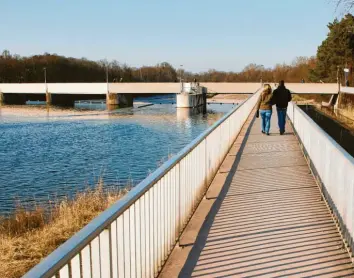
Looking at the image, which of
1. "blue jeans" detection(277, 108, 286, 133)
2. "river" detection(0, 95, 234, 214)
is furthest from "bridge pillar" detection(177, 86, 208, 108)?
"blue jeans" detection(277, 108, 286, 133)

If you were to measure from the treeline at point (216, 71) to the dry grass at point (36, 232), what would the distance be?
46.2m

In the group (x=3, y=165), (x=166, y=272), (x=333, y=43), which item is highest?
(x=333, y=43)

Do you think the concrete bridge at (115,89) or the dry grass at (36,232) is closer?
the dry grass at (36,232)

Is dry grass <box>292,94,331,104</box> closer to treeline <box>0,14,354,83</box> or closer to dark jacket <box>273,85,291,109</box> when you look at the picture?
treeline <box>0,14,354,83</box>

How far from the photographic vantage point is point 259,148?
12.8 m

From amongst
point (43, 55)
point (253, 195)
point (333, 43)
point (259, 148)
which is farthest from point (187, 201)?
point (43, 55)

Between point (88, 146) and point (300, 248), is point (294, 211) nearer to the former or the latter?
point (300, 248)

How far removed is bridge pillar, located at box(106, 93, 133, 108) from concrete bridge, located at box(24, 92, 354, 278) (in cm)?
6773

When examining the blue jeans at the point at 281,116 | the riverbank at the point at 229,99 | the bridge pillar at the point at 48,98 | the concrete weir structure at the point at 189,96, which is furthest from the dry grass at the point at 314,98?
the blue jeans at the point at 281,116

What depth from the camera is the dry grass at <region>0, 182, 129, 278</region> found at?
25.5 feet

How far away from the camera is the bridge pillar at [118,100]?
247 feet

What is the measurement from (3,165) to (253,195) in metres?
15.8

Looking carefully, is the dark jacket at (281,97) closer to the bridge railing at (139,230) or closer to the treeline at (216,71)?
the bridge railing at (139,230)

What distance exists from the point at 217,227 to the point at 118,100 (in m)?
71.6
